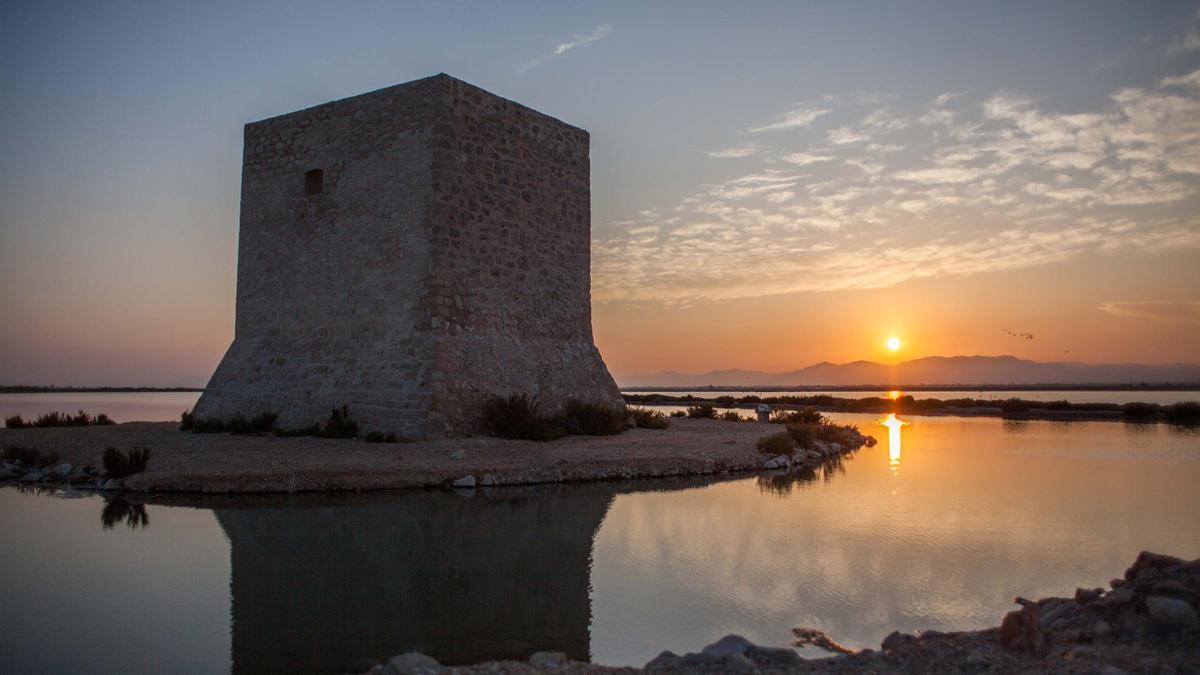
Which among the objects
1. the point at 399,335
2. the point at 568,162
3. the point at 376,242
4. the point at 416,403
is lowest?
the point at 416,403

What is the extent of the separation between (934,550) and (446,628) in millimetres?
3679

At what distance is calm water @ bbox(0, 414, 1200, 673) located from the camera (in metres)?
3.99

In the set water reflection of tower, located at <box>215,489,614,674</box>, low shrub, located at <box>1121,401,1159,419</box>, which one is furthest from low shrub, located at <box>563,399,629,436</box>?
low shrub, located at <box>1121,401,1159,419</box>

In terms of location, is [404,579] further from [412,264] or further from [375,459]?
[412,264]

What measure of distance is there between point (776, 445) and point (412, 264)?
20.0ft

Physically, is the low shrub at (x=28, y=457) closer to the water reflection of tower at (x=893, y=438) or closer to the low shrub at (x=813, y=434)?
the low shrub at (x=813, y=434)

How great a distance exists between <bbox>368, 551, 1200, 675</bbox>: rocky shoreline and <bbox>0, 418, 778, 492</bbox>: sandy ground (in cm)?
560

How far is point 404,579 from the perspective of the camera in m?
5.10

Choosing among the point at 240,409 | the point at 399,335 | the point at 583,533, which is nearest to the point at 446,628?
the point at 583,533

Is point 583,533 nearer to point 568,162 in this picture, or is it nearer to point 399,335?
point 399,335

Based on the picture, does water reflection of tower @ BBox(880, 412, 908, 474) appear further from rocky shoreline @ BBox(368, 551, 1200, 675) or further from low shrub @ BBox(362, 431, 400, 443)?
rocky shoreline @ BBox(368, 551, 1200, 675)

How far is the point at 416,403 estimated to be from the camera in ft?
37.0

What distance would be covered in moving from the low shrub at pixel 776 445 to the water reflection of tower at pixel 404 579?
4.70 metres

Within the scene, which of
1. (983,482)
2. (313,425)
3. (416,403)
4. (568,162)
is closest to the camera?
(983,482)
